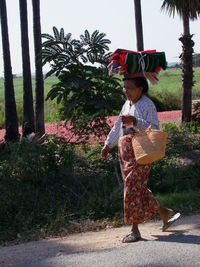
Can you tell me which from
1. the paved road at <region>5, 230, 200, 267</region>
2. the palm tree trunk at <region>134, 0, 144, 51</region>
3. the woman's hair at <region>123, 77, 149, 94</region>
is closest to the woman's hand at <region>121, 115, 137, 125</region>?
the woman's hair at <region>123, 77, 149, 94</region>

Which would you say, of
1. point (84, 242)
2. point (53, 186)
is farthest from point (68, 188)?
point (84, 242)

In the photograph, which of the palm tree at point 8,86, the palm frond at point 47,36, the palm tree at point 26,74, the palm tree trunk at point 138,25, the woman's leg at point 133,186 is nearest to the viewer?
the woman's leg at point 133,186

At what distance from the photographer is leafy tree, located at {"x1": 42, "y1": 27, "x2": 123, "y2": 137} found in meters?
8.98

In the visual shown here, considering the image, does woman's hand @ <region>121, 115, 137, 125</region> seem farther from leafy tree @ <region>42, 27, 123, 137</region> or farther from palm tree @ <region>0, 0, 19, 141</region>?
palm tree @ <region>0, 0, 19, 141</region>

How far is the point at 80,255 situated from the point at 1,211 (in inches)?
100

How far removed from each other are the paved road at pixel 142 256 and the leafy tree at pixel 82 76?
4.01 metres

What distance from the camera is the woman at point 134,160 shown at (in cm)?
528

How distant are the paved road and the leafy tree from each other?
4.01 metres

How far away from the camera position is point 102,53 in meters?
9.16

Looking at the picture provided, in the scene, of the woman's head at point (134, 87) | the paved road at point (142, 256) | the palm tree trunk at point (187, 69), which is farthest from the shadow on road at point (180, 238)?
the palm tree trunk at point (187, 69)

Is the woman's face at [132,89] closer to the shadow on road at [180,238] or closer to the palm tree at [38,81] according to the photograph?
the shadow on road at [180,238]

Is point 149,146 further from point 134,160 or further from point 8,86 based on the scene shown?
point 8,86

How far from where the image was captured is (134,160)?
529 cm

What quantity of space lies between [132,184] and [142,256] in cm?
82
